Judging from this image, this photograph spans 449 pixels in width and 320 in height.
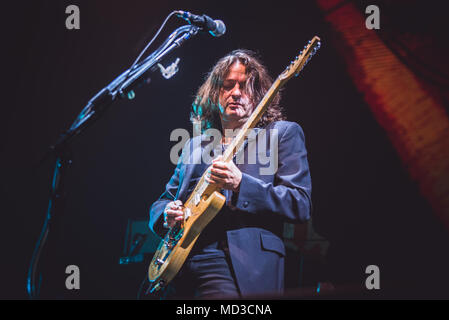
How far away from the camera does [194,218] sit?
1532mm

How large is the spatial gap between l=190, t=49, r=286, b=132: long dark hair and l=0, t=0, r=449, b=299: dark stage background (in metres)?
0.43

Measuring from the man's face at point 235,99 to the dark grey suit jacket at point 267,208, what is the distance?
333mm

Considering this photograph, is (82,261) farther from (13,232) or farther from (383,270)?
(383,270)

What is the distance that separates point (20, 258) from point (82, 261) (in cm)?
49

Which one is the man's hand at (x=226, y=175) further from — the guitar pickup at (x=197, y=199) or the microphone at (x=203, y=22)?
the microphone at (x=203, y=22)

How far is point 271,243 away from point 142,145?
185cm

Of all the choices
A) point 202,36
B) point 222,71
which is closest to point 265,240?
point 222,71

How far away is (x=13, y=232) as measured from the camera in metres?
2.32

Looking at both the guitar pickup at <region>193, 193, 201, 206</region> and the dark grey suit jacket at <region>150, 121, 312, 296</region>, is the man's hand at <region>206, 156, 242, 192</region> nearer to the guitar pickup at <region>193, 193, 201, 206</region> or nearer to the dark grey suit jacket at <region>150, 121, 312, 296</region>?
the dark grey suit jacket at <region>150, 121, 312, 296</region>

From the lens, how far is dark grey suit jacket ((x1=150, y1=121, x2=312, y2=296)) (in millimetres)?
1459

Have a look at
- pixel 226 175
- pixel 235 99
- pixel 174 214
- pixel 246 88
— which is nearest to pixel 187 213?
pixel 174 214

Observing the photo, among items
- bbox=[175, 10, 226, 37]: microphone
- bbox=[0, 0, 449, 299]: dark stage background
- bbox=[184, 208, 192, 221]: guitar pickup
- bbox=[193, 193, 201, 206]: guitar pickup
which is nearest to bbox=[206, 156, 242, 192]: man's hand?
bbox=[193, 193, 201, 206]: guitar pickup

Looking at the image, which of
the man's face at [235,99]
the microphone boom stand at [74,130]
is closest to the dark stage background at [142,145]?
the man's face at [235,99]

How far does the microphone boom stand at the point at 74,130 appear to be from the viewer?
1276mm
